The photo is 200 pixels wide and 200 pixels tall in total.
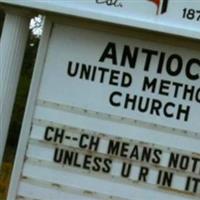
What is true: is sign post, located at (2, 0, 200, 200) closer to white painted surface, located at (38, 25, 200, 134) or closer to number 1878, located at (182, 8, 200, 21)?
white painted surface, located at (38, 25, 200, 134)

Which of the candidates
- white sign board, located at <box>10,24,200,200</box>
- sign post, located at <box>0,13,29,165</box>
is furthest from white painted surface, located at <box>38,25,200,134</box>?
sign post, located at <box>0,13,29,165</box>

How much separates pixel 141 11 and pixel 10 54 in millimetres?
922

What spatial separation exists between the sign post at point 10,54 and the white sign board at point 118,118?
0.20m

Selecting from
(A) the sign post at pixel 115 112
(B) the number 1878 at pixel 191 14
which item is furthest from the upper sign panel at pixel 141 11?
(A) the sign post at pixel 115 112

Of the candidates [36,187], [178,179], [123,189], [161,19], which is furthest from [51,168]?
[161,19]

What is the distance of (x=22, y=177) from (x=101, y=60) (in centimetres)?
95

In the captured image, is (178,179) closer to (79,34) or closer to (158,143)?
(158,143)

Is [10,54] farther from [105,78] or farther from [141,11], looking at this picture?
[141,11]

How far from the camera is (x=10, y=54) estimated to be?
210 inches

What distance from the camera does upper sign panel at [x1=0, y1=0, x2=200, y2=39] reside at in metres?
5.02

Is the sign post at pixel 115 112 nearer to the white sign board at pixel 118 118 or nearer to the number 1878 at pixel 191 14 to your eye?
the white sign board at pixel 118 118

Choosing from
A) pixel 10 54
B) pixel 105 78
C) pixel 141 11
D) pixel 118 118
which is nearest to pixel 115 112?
pixel 118 118

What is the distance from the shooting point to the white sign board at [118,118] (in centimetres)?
524

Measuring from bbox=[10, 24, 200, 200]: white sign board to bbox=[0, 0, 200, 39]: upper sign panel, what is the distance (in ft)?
0.74
